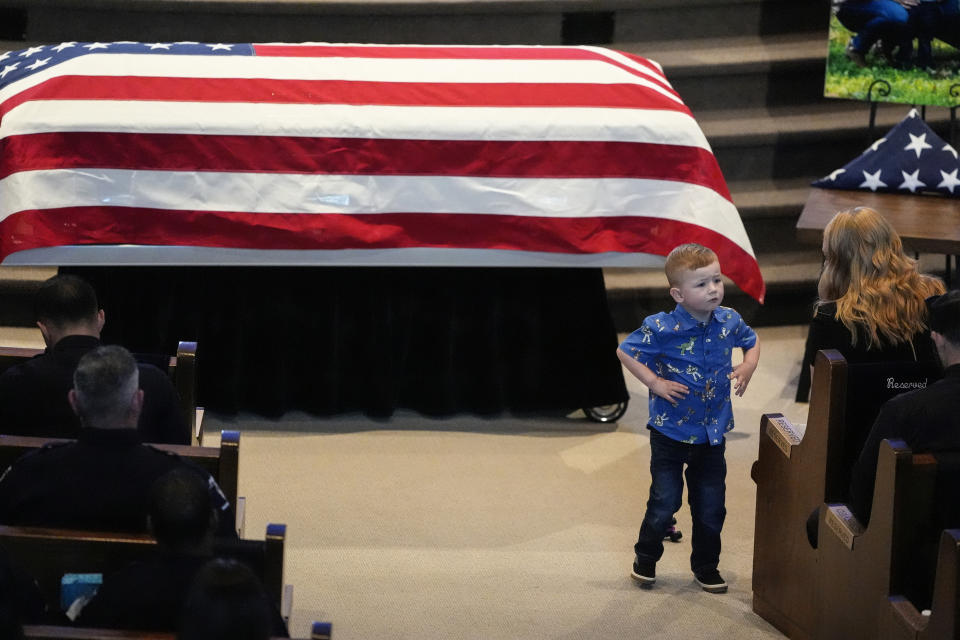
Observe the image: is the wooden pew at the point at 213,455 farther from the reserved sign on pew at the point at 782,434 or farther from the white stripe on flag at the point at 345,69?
the white stripe on flag at the point at 345,69

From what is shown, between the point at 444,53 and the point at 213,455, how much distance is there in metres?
2.86

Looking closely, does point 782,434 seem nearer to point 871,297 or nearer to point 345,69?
point 871,297

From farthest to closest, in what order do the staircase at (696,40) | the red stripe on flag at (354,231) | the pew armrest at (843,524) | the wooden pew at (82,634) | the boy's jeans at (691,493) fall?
the staircase at (696,40), the red stripe on flag at (354,231), the boy's jeans at (691,493), the pew armrest at (843,524), the wooden pew at (82,634)

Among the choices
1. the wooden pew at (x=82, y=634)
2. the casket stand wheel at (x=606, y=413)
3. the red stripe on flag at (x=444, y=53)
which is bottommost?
the casket stand wheel at (x=606, y=413)

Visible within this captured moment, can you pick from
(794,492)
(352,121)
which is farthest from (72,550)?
(352,121)

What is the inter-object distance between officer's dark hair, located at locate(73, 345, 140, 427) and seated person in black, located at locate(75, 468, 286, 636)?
0.43m

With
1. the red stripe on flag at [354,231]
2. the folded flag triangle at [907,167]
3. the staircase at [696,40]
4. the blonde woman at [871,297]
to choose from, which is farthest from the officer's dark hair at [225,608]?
the staircase at [696,40]

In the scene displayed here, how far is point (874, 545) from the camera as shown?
3.13 meters

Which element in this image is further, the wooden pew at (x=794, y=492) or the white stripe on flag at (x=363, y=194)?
the white stripe on flag at (x=363, y=194)

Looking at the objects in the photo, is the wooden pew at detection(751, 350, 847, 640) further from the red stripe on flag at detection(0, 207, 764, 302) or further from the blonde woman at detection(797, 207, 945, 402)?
the red stripe on flag at detection(0, 207, 764, 302)

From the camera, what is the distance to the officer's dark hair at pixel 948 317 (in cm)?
300

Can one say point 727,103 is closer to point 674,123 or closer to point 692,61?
point 692,61

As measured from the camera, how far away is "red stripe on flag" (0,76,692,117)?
4988 mm

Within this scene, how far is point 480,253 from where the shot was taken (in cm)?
500
